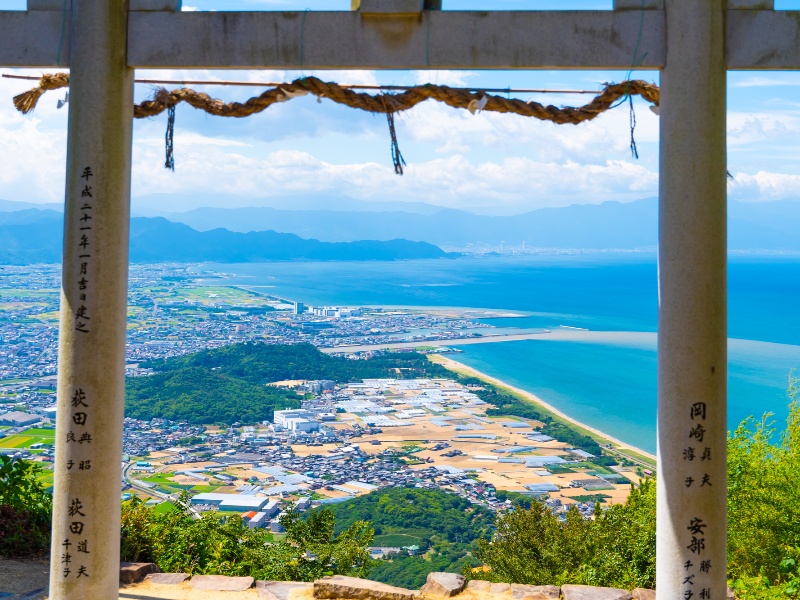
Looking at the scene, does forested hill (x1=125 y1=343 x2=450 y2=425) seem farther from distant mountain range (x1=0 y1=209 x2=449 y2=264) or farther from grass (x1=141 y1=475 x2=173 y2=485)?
distant mountain range (x1=0 y1=209 x2=449 y2=264)

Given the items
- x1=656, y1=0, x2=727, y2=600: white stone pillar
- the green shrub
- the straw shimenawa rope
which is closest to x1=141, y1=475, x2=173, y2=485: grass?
the green shrub

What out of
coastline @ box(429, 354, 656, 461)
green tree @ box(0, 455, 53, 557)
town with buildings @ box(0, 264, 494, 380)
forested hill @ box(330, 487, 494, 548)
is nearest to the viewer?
green tree @ box(0, 455, 53, 557)

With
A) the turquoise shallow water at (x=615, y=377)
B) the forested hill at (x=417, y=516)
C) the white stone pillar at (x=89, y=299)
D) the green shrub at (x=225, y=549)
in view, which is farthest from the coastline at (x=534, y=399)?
the white stone pillar at (x=89, y=299)

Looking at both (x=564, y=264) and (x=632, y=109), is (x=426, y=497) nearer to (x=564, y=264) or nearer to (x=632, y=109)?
(x=632, y=109)

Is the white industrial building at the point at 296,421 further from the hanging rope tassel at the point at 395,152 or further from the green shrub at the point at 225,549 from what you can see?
the hanging rope tassel at the point at 395,152

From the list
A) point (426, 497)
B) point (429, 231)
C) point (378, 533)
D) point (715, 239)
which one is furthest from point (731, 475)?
point (429, 231)

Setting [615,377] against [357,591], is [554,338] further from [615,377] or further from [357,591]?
Result: [357,591]

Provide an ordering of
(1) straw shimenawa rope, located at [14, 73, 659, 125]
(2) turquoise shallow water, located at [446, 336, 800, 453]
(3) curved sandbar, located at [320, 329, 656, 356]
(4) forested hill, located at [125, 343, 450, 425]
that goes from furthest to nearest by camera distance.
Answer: (3) curved sandbar, located at [320, 329, 656, 356]
(2) turquoise shallow water, located at [446, 336, 800, 453]
(4) forested hill, located at [125, 343, 450, 425]
(1) straw shimenawa rope, located at [14, 73, 659, 125]
